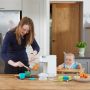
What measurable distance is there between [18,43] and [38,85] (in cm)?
94

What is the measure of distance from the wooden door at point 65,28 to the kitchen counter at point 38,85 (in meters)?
4.53

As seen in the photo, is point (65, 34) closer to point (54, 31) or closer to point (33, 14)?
point (54, 31)

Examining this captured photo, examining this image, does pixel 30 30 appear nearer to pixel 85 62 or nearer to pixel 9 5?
pixel 9 5

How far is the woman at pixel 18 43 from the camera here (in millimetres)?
3211

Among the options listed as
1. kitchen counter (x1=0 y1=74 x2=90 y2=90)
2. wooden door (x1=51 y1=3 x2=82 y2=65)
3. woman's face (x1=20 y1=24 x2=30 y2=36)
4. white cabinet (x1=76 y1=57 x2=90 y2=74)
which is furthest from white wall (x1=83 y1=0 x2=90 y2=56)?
kitchen counter (x1=0 y1=74 x2=90 y2=90)

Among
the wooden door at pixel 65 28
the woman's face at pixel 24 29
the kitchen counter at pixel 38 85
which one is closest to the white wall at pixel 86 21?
the wooden door at pixel 65 28

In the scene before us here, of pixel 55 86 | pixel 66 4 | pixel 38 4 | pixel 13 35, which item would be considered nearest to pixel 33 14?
pixel 38 4

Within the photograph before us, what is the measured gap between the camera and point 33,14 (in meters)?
5.02

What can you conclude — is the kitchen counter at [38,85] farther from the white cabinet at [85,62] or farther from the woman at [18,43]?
the white cabinet at [85,62]

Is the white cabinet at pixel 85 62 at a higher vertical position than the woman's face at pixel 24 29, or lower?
lower

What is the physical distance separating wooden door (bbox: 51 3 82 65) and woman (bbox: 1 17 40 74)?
370cm

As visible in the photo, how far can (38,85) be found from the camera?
2508 mm

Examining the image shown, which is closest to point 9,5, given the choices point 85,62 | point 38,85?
point 85,62

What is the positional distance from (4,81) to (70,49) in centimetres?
466
